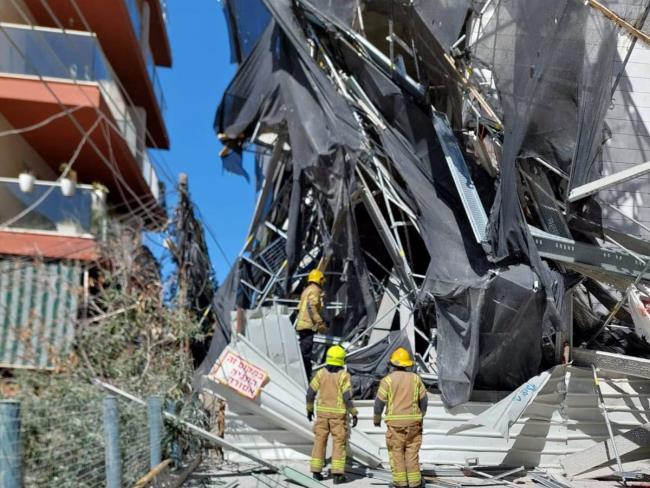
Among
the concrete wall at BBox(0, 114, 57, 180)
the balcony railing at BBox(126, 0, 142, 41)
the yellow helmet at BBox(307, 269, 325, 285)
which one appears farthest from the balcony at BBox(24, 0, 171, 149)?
the yellow helmet at BBox(307, 269, 325, 285)

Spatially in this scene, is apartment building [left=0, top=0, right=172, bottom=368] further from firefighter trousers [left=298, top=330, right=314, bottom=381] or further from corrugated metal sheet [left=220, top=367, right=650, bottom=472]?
corrugated metal sheet [left=220, top=367, right=650, bottom=472]

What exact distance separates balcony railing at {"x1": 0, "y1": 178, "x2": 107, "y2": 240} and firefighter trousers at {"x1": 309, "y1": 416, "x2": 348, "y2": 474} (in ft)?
20.4

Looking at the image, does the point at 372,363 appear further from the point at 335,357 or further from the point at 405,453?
the point at 405,453

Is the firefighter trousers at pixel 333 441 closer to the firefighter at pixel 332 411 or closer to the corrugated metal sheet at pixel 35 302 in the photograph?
the firefighter at pixel 332 411

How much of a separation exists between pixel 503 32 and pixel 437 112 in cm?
147

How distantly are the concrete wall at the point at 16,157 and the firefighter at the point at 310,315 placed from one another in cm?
747

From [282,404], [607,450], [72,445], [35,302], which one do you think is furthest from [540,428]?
[35,302]

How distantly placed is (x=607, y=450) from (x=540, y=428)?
782 mm

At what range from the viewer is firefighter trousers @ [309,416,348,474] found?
265 inches

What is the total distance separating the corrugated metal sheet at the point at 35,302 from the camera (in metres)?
9.16

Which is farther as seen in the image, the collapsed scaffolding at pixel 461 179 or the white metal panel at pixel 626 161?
the white metal panel at pixel 626 161

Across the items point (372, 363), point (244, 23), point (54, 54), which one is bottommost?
point (372, 363)

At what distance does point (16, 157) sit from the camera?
1302 centimetres

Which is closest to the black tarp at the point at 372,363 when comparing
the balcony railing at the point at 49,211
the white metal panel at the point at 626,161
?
the white metal panel at the point at 626,161
